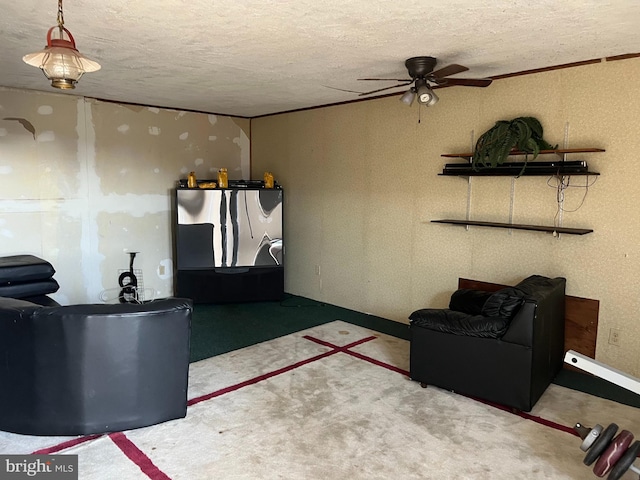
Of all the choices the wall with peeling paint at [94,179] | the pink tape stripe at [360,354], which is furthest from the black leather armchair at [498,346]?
the wall with peeling paint at [94,179]

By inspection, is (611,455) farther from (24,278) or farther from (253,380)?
(24,278)

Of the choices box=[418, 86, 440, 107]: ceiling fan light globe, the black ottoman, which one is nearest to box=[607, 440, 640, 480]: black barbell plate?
box=[418, 86, 440, 107]: ceiling fan light globe

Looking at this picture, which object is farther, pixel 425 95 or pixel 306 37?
pixel 425 95

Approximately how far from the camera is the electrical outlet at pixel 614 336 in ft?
11.2

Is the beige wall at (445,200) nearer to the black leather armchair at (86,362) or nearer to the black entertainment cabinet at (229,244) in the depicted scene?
the black entertainment cabinet at (229,244)

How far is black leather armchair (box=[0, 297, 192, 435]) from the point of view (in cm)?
244

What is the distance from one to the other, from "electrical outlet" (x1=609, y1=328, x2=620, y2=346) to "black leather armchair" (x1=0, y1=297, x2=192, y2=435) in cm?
309

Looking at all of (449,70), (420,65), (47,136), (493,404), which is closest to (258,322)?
(493,404)

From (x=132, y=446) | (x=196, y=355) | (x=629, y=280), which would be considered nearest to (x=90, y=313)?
(x=132, y=446)

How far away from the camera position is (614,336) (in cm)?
344

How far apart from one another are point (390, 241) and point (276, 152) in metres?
2.14

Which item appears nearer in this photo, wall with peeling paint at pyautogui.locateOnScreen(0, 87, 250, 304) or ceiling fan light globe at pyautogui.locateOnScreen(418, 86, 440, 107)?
ceiling fan light globe at pyautogui.locateOnScreen(418, 86, 440, 107)

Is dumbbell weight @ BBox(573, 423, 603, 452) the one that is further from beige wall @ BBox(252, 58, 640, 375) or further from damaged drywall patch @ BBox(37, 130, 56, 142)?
damaged drywall patch @ BBox(37, 130, 56, 142)

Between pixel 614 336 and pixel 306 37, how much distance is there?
122 inches
